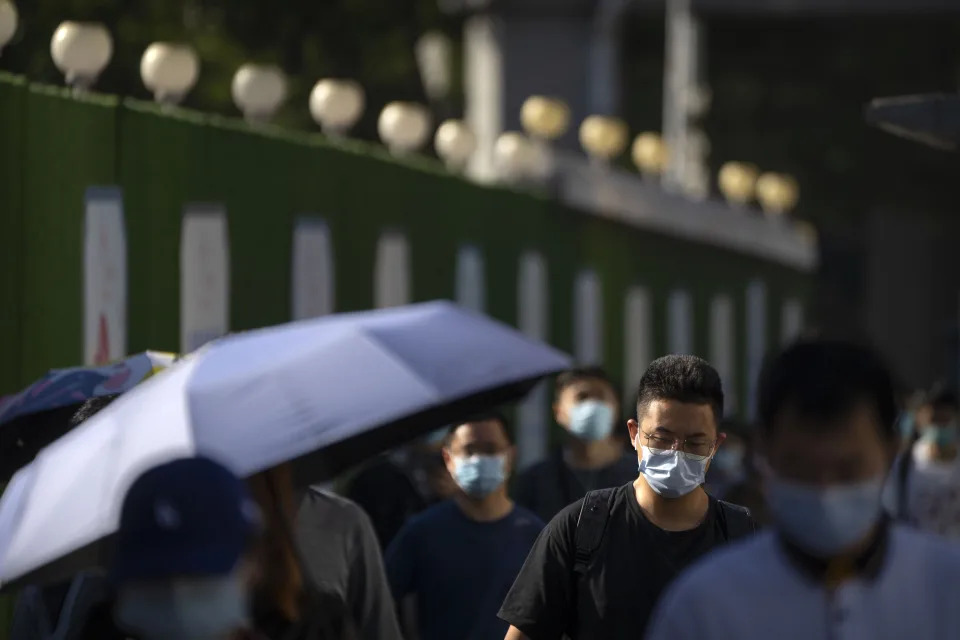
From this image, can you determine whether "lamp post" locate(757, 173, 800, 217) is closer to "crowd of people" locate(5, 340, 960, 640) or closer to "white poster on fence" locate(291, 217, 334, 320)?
"white poster on fence" locate(291, 217, 334, 320)

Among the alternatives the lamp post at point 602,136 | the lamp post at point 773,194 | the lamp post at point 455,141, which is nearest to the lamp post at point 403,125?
the lamp post at point 455,141

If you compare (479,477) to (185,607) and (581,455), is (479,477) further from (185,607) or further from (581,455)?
(185,607)

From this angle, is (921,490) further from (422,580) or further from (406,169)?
(422,580)

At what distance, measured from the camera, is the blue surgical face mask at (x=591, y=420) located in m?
10.3

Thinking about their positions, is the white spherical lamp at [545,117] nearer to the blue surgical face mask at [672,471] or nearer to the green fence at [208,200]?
the green fence at [208,200]

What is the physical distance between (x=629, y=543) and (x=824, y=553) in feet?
7.61

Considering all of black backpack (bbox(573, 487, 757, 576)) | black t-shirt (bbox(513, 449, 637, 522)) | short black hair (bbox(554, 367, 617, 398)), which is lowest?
Answer: black t-shirt (bbox(513, 449, 637, 522))

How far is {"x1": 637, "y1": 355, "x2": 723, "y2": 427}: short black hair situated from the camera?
6719mm

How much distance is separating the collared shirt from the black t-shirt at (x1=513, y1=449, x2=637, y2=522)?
568 cm

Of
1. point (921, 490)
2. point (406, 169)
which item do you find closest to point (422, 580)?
point (921, 490)

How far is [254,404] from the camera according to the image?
5355 mm

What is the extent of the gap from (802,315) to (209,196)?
966 inches

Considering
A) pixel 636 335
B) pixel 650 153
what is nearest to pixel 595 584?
pixel 636 335

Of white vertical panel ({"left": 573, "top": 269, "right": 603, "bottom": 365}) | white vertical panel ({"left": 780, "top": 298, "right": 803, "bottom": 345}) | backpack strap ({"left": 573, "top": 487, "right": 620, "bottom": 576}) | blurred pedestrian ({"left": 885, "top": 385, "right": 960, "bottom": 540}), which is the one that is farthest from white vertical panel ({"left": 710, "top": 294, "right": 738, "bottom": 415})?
backpack strap ({"left": 573, "top": 487, "right": 620, "bottom": 576})
